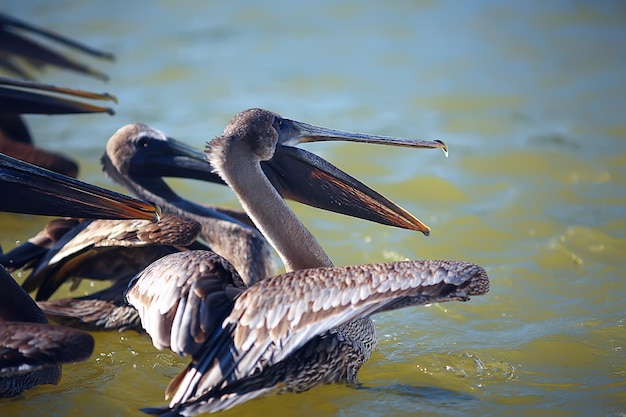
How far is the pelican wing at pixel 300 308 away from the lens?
341 cm

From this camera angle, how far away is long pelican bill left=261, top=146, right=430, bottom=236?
13.6ft

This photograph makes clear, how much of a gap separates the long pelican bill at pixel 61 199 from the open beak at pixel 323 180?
0.64 m

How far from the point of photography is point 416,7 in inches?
459

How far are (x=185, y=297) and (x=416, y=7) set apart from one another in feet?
28.9

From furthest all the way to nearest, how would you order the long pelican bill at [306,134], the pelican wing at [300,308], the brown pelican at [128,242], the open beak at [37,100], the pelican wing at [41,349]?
the open beak at [37,100] < the brown pelican at [128,242] < the long pelican bill at [306,134] < the pelican wing at [300,308] < the pelican wing at [41,349]

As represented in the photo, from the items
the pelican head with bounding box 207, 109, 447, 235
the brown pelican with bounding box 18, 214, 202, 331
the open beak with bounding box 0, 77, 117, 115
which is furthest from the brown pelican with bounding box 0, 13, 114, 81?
the pelican head with bounding box 207, 109, 447, 235

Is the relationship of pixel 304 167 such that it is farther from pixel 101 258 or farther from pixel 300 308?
pixel 101 258

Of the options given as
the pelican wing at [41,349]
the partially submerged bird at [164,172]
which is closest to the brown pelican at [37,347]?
the pelican wing at [41,349]

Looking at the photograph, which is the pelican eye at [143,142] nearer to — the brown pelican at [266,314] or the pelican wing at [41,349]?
the brown pelican at [266,314]

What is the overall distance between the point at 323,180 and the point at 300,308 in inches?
34.7

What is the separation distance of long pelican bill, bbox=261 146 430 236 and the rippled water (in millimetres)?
679

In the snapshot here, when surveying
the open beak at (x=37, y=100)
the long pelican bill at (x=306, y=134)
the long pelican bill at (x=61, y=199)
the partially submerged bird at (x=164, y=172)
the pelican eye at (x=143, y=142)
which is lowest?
the long pelican bill at (x=61, y=199)

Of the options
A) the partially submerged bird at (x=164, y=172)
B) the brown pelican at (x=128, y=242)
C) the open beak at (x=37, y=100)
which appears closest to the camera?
the brown pelican at (x=128, y=242)

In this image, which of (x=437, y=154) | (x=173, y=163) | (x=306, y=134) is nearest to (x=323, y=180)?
(x=306, y=134)
